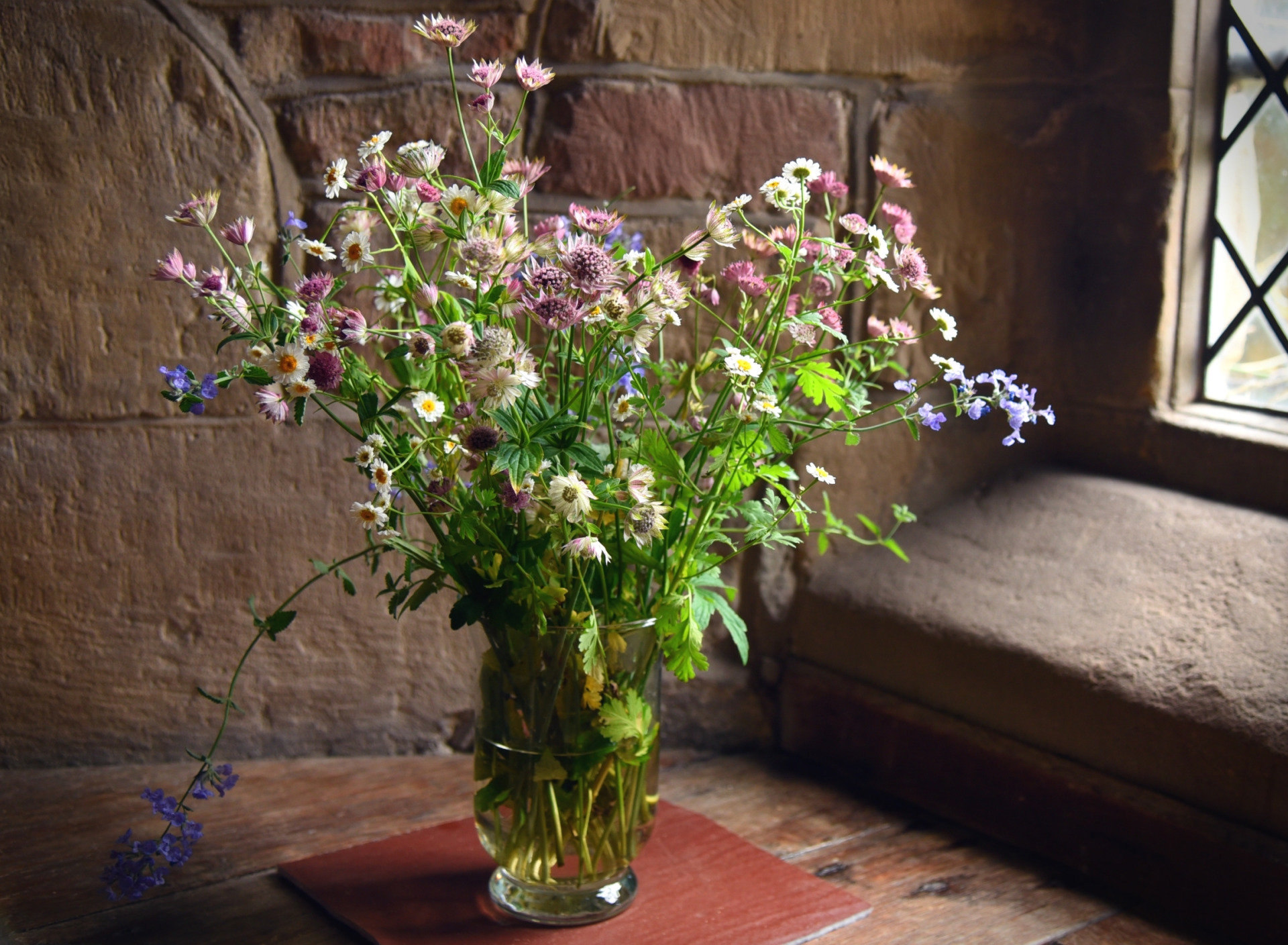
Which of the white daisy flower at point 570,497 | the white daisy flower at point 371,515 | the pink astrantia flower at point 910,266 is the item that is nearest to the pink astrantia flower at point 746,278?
the pink astrantia flower at point 910,266

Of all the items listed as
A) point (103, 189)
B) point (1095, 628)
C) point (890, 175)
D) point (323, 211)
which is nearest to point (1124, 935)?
point (1095, 628)

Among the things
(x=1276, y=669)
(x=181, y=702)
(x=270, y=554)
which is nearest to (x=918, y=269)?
(x=1276, y=669)

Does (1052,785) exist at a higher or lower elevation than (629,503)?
lower

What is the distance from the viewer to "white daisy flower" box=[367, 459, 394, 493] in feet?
2.74

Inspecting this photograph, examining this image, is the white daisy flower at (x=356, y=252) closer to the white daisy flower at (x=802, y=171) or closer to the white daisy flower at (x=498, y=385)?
the white daisy flower at (x=498, y=385)

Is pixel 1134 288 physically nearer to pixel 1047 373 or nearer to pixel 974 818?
pixel 1047 373

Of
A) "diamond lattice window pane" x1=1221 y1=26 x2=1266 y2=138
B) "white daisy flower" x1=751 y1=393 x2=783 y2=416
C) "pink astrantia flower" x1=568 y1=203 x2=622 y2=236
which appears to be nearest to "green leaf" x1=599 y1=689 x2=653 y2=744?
"white daisy flower" x1=751 y1=393 x2=783 y2=416

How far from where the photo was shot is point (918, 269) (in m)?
0.91

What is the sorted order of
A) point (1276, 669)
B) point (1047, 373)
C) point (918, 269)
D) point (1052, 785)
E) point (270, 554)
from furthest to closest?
point (1047, 373) → point (270, 554) → point (1052, 785) → point (1276, 669) → point (918, 269)

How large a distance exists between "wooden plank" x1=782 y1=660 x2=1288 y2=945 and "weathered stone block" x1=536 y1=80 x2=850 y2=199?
1.99 ft

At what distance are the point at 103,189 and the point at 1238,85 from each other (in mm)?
1232

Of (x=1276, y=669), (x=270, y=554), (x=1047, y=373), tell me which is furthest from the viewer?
(x=1047, y=373)

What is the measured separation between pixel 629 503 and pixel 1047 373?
0.81m

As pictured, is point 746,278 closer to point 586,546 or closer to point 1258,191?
point 586,546
